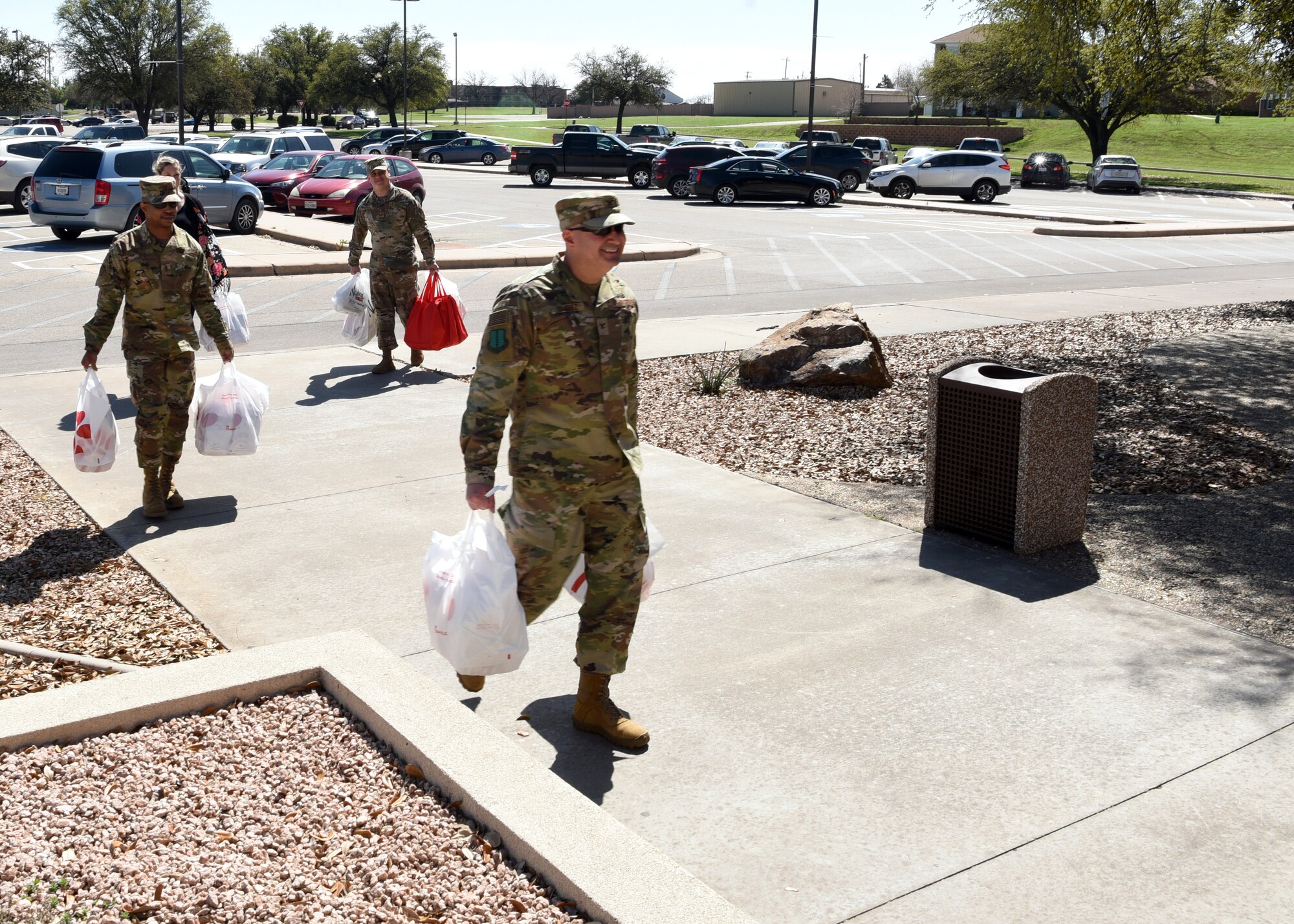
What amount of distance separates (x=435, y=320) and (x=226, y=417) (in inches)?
123

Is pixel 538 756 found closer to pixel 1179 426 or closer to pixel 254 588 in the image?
pixel 254 588

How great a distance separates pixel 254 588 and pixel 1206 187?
46.5 meters

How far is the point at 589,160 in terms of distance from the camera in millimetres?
39625

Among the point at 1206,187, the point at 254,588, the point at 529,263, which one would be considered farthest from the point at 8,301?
the point at 1206,187

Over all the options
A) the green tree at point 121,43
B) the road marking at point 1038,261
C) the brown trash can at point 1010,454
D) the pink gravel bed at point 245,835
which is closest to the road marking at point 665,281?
the road marking at point 1038,261

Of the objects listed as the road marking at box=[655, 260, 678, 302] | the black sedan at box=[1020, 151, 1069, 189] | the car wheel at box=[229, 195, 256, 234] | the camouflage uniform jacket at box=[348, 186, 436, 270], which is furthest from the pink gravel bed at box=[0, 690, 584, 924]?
the black sedan at box=[1020, 151, 1069, 189]

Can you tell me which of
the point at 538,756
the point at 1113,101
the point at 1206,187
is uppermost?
the point at 1113,101

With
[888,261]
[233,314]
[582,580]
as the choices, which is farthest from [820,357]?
[888,261]

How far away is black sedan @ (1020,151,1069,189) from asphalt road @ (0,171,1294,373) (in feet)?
40.0

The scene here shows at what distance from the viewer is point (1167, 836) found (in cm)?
385

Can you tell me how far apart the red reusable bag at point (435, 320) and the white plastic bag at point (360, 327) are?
0.93 metres

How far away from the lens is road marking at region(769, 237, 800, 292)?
710 inches

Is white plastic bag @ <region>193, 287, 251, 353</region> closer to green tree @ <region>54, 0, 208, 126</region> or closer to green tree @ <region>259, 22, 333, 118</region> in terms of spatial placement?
green tree @ <region>54, 0, 208, 126</region>

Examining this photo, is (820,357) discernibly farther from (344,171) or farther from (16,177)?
(16,177)
